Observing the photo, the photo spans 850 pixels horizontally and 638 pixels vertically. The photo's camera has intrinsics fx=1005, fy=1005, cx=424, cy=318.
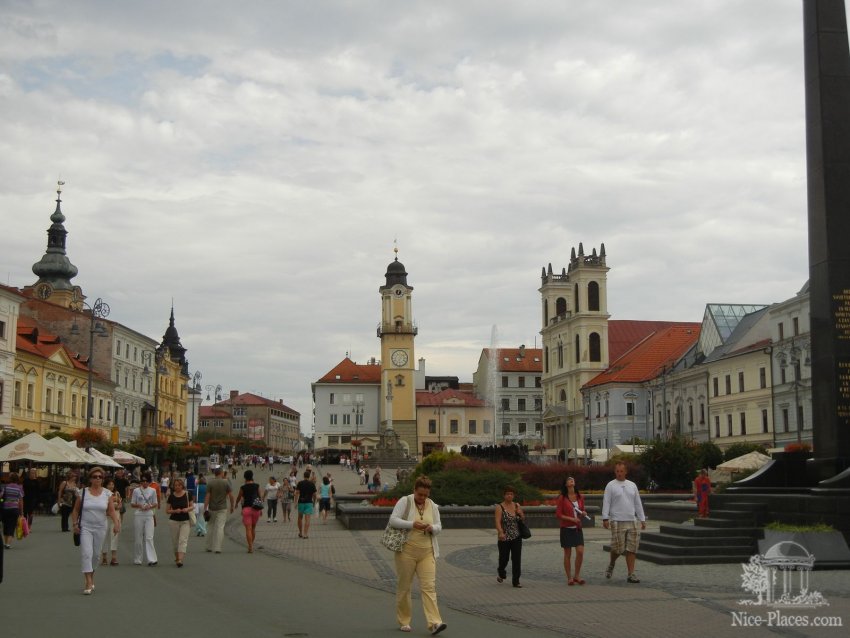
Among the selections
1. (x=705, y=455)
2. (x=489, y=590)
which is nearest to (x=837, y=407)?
(x=489, y=590)

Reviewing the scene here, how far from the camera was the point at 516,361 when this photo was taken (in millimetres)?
135250

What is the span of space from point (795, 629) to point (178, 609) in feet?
22.1

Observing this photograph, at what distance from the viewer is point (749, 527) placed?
16.9 m

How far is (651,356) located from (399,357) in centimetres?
3762

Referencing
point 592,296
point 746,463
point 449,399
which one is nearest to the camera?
point 746,463

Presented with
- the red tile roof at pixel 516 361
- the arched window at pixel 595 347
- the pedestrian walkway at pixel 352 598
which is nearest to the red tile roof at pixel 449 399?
the red tile roof at pixel 516 361

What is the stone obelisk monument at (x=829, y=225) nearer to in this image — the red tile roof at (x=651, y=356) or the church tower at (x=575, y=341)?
the red tile roof at (x=651, y=356)

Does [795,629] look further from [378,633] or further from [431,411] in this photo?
[431,411]

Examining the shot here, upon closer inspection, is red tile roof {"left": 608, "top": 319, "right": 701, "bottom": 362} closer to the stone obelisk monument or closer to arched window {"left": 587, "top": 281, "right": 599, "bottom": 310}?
arched window {"left": 587, "top": 281, "right": 599, "bottom": 310}

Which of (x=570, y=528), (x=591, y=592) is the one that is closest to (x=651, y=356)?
(x=570, y=528)

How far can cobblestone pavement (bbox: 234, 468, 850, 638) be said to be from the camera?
10.6m

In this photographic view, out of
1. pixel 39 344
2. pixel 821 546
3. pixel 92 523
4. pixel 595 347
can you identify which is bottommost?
pixel 821 546

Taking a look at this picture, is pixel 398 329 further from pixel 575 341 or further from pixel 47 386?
pixel 47 386

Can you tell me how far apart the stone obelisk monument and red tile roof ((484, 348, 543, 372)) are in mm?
114609
